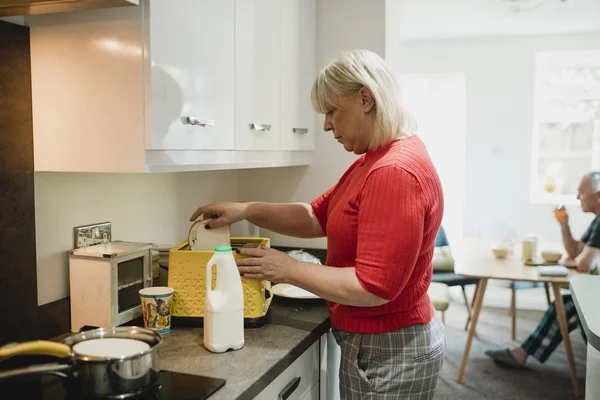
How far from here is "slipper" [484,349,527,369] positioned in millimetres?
3869

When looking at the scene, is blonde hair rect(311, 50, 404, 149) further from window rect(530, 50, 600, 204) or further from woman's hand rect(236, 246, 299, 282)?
window rect(530, 50, 600, 204)

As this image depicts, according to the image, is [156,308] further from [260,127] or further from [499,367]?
[499,367]

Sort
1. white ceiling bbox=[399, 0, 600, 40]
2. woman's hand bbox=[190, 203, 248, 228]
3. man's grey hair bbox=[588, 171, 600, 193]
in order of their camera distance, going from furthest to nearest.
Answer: white ceiling bbox=[399, 0, 600, 40], man's grey hair bbox=[588, 171, 600, 193], woman's hand bbox=[190, 203, 248, 228]

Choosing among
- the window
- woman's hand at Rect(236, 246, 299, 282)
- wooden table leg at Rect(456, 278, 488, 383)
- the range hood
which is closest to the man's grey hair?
wooden table leg at Rect(456, 278, 488, 383)

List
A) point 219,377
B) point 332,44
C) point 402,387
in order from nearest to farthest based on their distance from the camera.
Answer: point 219,377 → point 402,387 → point 332,44

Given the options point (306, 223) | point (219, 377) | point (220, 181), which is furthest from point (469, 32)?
point (219, 377)

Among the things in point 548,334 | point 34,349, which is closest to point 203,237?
point 34,349

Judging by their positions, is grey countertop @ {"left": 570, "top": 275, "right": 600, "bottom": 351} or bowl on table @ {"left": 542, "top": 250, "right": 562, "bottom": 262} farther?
bowl on table @ {"left": 542, "top": 250, "right": 562, "bottom": 262}

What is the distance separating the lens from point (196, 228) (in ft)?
5.83

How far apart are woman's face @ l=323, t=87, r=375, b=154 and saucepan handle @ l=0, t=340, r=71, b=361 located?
0.87 meters

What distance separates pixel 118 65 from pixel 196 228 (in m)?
0.56

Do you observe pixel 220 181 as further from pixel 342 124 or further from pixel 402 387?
pixel 402 387

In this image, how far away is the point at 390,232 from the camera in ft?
4.53

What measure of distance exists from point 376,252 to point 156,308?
2.08 ft
